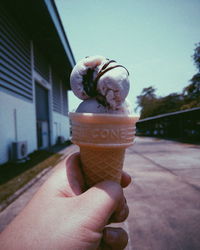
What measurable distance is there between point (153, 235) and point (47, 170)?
451cm

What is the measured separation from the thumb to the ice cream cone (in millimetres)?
264

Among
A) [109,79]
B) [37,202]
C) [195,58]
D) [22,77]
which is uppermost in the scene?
[195,58]

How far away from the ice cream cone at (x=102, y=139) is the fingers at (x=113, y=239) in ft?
1.28

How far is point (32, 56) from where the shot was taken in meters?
10.1

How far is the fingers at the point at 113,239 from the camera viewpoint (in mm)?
1219

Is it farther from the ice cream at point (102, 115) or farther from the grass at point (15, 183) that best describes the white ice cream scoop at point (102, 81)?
the grass at point (15, 183)

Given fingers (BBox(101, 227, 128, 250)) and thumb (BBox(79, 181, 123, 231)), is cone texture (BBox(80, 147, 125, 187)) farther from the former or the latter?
fingers (BBox(101, 227, 128, 250))

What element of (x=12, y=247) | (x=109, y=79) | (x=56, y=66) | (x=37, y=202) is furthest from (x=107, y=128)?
(x=56, y=66)

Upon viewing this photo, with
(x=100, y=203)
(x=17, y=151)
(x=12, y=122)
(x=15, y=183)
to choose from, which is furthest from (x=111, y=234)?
(x=12, y=122)

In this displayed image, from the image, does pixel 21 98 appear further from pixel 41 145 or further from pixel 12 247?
pixel 12 247

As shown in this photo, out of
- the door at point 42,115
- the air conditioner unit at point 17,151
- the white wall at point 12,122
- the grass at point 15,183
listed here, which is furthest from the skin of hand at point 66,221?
the door at point 42,115

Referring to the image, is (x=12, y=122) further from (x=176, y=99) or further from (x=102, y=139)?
(x=176, y=99)

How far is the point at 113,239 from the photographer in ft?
4.01

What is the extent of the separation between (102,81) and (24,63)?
362 inches
